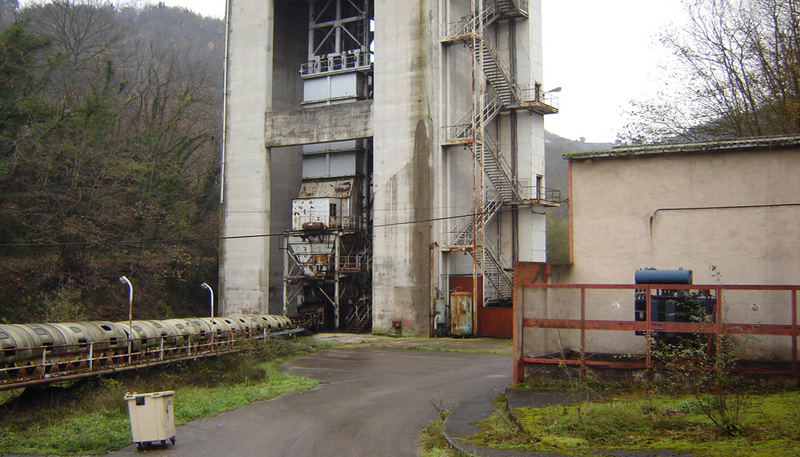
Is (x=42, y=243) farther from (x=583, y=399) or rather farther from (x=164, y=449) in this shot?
(x=583, y=399)

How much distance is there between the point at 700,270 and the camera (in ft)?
54.7

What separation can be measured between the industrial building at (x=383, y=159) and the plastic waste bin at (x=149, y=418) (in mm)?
22827

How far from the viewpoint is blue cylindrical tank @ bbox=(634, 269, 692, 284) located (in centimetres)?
1570

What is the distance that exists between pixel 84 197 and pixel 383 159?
1590 centimetres

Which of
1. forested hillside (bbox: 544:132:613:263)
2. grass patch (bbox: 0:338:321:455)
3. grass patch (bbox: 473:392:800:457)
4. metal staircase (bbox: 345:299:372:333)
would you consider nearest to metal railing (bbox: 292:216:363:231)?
metal staircase (bbox: 345:299:372:333)

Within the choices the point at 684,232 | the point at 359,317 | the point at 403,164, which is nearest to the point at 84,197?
the point at 359,317

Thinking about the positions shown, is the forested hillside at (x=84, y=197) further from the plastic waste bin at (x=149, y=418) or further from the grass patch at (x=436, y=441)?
the grass patch at (x=436, y=441)

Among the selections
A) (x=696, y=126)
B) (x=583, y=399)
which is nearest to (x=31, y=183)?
(x=583, y=399)

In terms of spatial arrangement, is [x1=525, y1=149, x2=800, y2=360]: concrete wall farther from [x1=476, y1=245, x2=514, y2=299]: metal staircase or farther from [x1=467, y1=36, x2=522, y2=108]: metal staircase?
[x1=467, y1=36, x2=522, y2=108]: metal staircase

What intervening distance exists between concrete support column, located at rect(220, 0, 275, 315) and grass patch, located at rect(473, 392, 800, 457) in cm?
2847

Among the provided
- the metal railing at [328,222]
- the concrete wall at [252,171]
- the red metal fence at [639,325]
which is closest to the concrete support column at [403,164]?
the metal railing at [328,222]

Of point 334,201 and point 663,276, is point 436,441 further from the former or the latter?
point 334,201

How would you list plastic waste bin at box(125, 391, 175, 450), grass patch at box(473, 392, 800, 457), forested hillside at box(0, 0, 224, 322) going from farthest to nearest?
1. forested hillside at box(0, 0, 224, 322)
2. plastic waste bin at box(125, 391, 175, 450)
3. grass patch at box(473, 392, 800, 457)

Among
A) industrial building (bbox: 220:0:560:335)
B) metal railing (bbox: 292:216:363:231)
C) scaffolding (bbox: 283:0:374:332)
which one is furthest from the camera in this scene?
scaffolding (bbox: 283:0:374:332)
